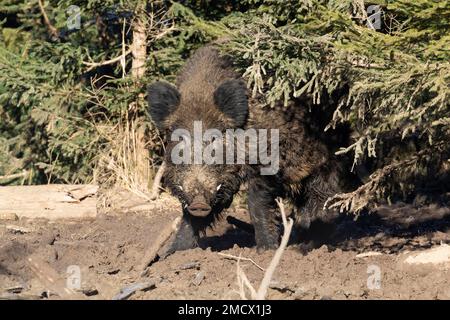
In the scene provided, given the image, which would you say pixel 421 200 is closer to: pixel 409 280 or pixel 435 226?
pixel 435 226

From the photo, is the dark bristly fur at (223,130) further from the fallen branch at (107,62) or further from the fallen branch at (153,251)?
the fallen branch at (107,62)

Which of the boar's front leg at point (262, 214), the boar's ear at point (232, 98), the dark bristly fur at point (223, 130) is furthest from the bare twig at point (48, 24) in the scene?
the boar's front leg at point (262, 214)

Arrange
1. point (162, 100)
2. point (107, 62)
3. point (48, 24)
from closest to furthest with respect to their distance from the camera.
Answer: point (162, 100), point (107, 62), point (48, 24)

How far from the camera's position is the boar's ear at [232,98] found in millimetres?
8562

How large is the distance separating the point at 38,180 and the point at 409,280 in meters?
7.02

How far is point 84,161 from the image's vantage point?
11.8 m

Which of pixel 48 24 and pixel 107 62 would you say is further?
pixel 48 24

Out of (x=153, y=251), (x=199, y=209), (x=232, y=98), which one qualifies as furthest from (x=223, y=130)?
(x=153, y=251)

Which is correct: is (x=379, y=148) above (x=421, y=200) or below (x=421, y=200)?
above

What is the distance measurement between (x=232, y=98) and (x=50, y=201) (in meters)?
3.39

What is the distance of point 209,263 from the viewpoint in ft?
25.9

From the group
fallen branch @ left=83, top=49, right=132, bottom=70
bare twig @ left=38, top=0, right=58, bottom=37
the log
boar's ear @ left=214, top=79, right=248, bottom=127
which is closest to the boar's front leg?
boar's ear @ left=214, top=79, right=248, bottom=127

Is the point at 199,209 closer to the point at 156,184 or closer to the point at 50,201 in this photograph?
the point at 50,201
